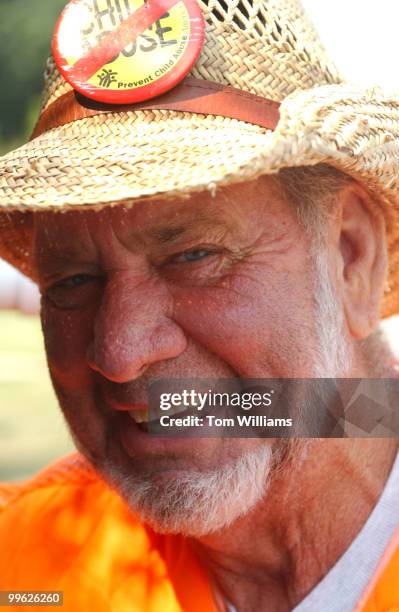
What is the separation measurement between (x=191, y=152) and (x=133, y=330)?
34cm

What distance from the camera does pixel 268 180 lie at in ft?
5.55

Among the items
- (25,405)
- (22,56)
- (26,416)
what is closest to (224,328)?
(26,416)

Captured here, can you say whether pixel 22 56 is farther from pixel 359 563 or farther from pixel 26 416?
pixel 359 563

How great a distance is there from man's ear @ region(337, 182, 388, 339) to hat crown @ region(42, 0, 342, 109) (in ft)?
Answer: 0.88

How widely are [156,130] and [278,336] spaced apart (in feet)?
1.43

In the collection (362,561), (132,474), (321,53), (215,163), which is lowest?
(362,561)

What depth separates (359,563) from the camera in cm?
174

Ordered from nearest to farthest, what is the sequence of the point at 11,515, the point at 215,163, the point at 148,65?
the point at 215,163 → the point at 148,65 → the point at 11,515

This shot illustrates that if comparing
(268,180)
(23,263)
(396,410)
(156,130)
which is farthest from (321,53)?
(23,263)

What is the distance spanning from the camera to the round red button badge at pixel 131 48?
1601 mm

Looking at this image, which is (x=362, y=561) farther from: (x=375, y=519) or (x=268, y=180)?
(x=268, y=180)

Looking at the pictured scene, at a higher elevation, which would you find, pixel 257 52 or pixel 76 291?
pixel 257 52

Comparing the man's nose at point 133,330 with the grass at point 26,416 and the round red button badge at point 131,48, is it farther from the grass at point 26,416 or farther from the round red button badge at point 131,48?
the grass at point 26,416

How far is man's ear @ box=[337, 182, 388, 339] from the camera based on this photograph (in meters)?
1.81
